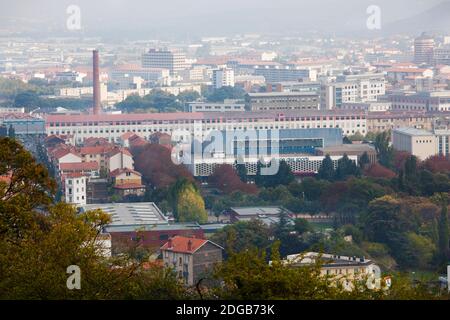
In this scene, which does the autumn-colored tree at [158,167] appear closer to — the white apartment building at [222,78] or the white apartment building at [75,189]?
the white apartment building at [75,189]

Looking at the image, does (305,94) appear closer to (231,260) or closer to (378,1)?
(378,1)

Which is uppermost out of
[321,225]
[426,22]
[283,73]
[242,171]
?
[426,22]

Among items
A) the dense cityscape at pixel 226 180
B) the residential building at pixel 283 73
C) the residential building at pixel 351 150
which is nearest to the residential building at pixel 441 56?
the dense cityscape at pixel 226 180

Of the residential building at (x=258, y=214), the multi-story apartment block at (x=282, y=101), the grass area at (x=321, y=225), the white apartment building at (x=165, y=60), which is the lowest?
the grass area at (x=321, y=225)

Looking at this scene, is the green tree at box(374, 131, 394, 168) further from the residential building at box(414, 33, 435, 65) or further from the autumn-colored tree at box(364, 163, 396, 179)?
the residential building at box(414, 33, 435, 65)

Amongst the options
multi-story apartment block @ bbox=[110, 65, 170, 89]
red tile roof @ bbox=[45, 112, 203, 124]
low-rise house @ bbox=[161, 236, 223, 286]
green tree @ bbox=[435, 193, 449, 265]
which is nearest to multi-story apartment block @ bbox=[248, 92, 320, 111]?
red tile roof @ bbox=[45, 112, 203, 124]

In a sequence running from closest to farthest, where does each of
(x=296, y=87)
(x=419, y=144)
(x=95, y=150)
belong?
1. (x=95, y=150)
2. (x=419, y=144)
3. (x=296, y=87)

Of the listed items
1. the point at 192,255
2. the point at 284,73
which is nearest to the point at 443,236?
the point at 192,255

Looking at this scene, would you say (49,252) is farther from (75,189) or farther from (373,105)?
(373,105)
